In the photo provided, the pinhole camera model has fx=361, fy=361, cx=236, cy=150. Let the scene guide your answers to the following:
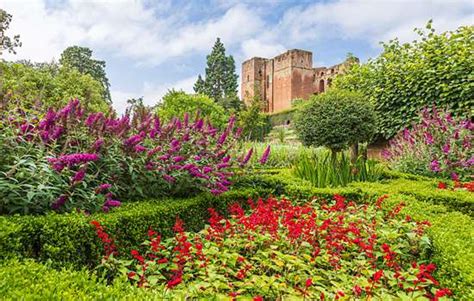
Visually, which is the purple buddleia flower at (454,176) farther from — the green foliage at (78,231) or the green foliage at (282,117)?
the green foliage at (282,117)

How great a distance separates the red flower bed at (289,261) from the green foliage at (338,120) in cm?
400

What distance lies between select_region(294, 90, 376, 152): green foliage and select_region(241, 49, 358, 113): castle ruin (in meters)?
26.6

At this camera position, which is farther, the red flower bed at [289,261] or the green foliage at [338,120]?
the green foliage at [338,120]

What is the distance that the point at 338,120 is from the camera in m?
7.39

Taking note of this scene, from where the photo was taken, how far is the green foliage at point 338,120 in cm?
740

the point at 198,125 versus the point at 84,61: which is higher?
the point at 84,61

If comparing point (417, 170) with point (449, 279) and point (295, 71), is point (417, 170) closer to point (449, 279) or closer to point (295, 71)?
point (449, 279)

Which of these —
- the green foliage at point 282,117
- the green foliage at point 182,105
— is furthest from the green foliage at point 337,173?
the green foliage at point 282,117

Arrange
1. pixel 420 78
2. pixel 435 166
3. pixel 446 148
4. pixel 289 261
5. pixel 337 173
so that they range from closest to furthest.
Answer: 1. pixel 289 261
2. pixel 337 173
3. pixel 446 148
4. pixel 435 166
5. pixel 420 78

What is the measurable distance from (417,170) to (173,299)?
6.50 metres

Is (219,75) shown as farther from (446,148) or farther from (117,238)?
(117,238)

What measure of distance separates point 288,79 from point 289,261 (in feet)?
114

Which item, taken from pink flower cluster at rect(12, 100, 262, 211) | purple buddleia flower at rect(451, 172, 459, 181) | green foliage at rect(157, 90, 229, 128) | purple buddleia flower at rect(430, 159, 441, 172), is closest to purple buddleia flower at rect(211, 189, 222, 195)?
pink flower cluster at rect(12, 100, 262, 211)

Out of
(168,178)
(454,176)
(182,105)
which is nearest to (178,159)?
(168,178)
